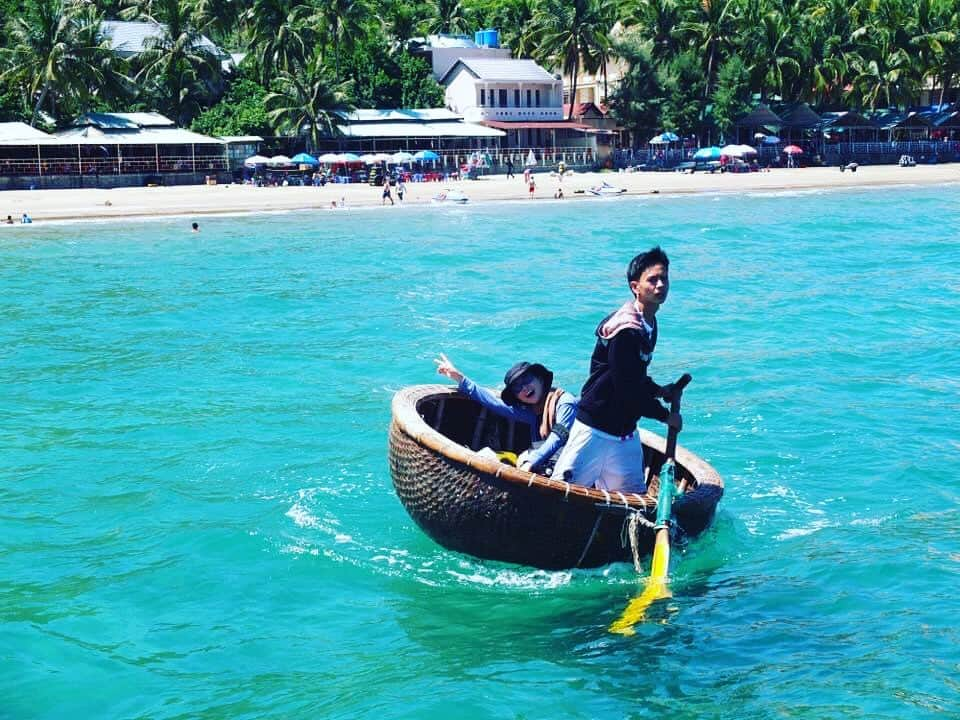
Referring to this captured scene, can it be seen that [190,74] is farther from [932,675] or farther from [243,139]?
[932,675]

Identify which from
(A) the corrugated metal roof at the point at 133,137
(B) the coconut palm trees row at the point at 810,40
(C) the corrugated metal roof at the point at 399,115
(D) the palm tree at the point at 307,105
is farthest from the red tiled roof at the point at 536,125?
(A) the corrugated metal roof at the point at 133,137

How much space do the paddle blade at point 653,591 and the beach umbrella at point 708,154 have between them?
60.3 meters

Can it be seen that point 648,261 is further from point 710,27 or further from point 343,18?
point 710,27

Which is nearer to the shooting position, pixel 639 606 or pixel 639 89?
pixel 639 606

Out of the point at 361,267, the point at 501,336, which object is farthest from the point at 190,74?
the point at 501,336

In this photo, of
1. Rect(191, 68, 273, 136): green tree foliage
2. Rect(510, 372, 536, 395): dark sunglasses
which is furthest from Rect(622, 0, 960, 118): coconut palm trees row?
Rect(510, 372, 536, 395): dark sunglasses

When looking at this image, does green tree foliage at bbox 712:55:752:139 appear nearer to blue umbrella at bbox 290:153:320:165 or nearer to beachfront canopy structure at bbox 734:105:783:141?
beachfront canopy structure at bbox 734:105:783:141

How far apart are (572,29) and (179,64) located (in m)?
22.7

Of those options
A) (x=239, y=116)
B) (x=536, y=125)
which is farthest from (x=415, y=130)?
(x=536, y=125)

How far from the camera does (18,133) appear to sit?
51.8 m

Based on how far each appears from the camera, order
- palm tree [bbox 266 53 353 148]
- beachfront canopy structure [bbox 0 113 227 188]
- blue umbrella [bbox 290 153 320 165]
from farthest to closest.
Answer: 1. palm tree [bbox 266 53 353 148]
2. blue umbrella [bbox 290 153 320 165]
3. beachfront canopy structure [bbox 0 113 227 188]

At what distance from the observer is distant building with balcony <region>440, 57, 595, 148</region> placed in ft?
226

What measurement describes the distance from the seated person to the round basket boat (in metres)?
0.49

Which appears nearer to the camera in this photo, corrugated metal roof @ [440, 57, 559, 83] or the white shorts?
the white shorts
